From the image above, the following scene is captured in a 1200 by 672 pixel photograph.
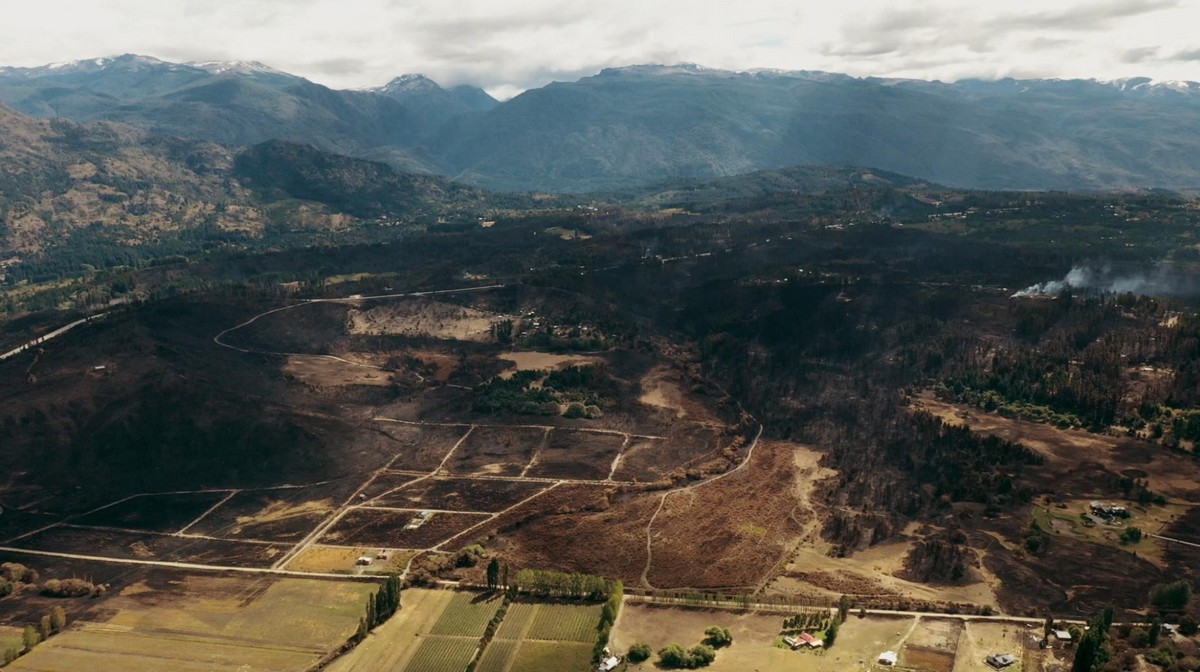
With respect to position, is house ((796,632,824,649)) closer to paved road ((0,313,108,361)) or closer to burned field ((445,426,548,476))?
burned field ((445,426,548,476))

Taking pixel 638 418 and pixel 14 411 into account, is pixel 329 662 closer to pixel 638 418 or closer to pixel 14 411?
pixel 638 418

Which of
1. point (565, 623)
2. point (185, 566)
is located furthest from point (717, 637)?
point (185, 566)

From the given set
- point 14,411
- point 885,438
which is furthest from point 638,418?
point 14,411

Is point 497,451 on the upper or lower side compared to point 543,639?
upper

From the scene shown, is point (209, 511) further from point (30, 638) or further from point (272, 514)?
point (30, 638)

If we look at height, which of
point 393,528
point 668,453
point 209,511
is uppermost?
point 668,453
